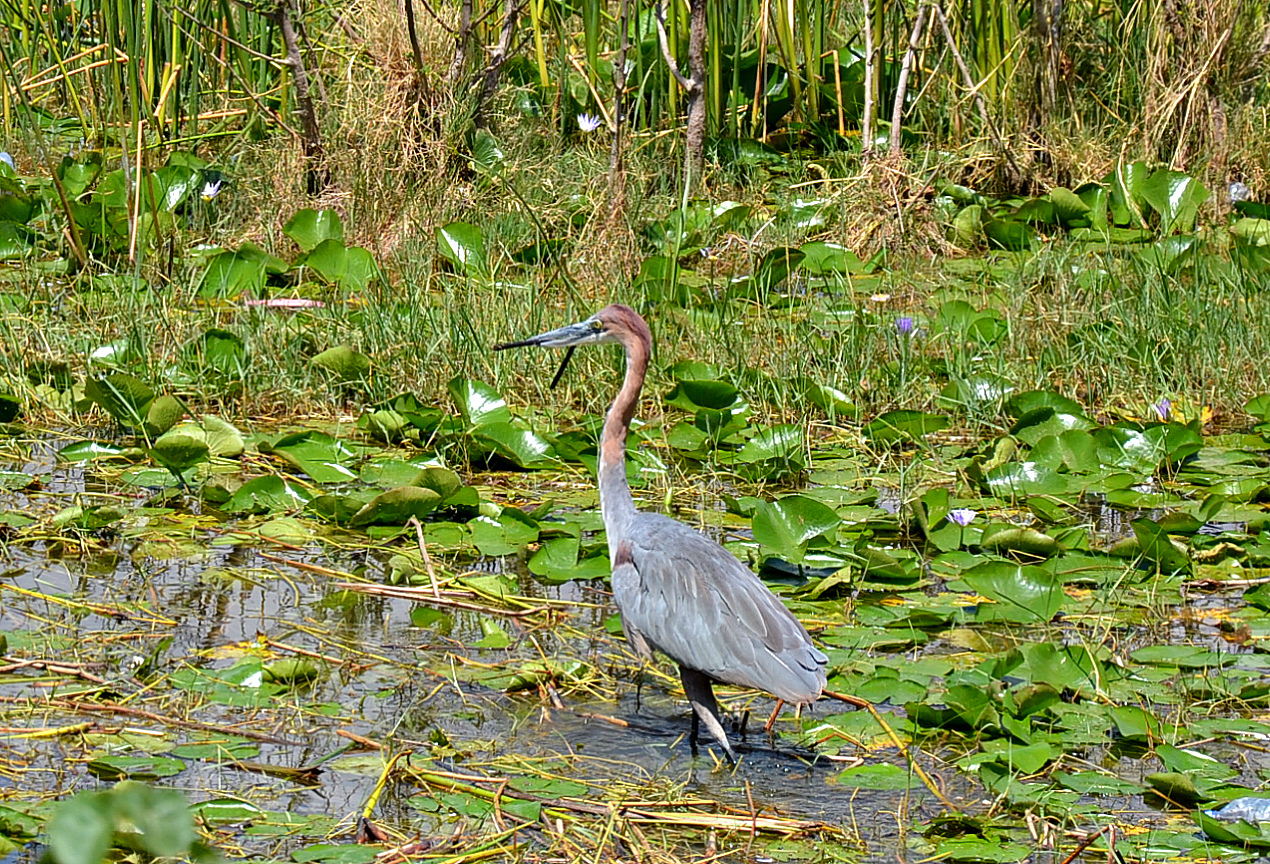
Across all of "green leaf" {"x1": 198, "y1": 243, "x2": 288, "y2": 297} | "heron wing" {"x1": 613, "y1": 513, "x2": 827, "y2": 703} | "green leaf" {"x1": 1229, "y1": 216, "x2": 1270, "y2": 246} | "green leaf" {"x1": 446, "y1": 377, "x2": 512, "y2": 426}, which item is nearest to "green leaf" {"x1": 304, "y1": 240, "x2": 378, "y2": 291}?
"green leaf" {"x1": 198, "y1": 243, "x2": 288, "y2": 297}

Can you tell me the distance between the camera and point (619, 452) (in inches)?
154

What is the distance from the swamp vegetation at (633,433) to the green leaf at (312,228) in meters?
0.09

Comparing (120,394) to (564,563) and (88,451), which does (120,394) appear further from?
(564,563)

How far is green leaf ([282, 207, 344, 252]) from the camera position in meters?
6.77

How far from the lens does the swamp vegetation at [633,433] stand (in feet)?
9.97

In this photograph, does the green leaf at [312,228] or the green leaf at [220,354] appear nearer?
the green leaf at [220,354]

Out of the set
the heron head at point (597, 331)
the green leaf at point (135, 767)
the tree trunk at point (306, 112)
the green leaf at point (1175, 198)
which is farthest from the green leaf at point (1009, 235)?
the green leaf at point (135, 767)

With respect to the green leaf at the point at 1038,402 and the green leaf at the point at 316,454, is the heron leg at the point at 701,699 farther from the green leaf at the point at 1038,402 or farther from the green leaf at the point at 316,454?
the green leaf at the point at 1038,402

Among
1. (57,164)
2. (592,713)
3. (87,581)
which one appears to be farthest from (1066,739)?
(57,164)

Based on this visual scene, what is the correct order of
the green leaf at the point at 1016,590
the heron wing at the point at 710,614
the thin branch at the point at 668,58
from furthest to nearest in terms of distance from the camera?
the thin branch at the point at 668,58 → the green leaf at the point at 1016,590 → the heron wing at the point at 710,614

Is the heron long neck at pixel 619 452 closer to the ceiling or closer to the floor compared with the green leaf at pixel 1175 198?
closer to the ceiling

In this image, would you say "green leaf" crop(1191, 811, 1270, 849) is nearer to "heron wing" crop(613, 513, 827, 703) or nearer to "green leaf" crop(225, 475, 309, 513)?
"heron wing" crop(613, 513, 827, 703)

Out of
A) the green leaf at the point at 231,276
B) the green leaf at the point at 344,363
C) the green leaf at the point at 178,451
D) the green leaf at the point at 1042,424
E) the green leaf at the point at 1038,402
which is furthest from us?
the green leaf at the point at 231,276

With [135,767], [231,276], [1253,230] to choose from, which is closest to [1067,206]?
[1253,230]
